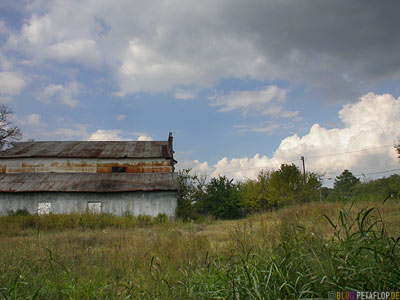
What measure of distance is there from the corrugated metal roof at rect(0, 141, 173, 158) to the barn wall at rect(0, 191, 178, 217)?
587 cm

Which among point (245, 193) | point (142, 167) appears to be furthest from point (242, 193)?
point (142, 167)

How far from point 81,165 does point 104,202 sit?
684cm

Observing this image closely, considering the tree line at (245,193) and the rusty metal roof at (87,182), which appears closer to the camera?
the rusty metal roof at (87,182)

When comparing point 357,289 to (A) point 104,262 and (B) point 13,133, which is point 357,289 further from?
(B) point 13,133

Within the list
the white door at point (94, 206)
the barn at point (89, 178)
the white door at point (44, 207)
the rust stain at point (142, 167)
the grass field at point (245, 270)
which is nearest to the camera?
the grass field at point (245, 270)

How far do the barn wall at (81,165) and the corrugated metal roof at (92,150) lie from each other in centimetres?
41

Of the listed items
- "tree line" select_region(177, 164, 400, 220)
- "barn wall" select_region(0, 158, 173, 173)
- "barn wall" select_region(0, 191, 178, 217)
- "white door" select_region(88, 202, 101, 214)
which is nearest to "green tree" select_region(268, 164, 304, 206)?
"tree line" select_region(177, 164, 400, 220)

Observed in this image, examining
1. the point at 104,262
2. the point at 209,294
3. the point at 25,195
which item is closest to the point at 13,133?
the point at 25,195

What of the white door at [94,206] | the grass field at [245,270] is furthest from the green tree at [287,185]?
the grass field at [245,270]

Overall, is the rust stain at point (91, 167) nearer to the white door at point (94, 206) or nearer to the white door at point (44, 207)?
the white door at point (94, 206)

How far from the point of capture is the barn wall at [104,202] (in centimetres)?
2247

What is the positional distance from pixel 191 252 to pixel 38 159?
26.9m

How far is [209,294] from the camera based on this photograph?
10.6 ft

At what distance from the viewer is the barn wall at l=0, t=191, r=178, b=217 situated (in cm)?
2247
